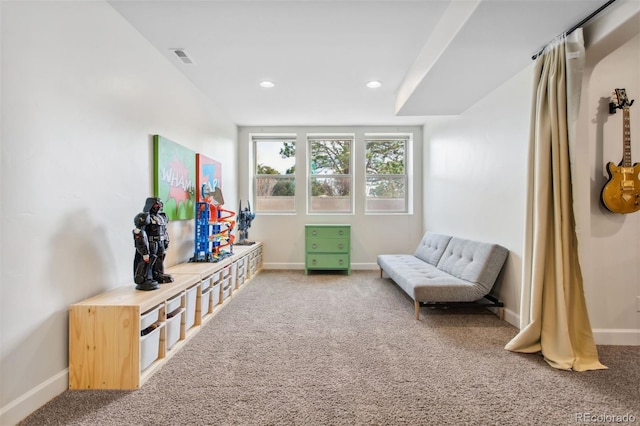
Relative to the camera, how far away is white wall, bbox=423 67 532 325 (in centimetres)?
246

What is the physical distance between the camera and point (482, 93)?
2879 mm

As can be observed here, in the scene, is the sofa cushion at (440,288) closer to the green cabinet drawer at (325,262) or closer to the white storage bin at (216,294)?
the green cabinet drawer at (325,262)

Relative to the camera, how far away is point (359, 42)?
92.8 inches

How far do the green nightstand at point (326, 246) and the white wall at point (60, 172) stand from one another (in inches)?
103

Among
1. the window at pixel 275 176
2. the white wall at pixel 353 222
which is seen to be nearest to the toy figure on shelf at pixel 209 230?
the white wall at pixel 353 222

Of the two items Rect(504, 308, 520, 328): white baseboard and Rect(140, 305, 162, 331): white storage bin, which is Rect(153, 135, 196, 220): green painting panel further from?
Rect(504, 308, 520, 328): white baseboard

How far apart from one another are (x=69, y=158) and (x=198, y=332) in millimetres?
1563

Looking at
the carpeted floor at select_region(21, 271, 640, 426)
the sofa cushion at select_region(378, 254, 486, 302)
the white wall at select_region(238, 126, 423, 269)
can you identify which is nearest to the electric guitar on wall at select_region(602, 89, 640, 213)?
the carpeted floor at select_region(21, 271, 640, 426)

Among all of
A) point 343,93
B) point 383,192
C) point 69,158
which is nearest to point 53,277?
point 69,158

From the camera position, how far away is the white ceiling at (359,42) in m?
1.83

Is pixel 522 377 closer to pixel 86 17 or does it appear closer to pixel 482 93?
pixel 482 93

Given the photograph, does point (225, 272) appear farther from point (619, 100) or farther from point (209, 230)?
point (619, 100)

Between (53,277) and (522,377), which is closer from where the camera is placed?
(53,277)

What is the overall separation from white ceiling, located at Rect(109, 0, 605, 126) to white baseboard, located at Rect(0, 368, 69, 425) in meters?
2.36
